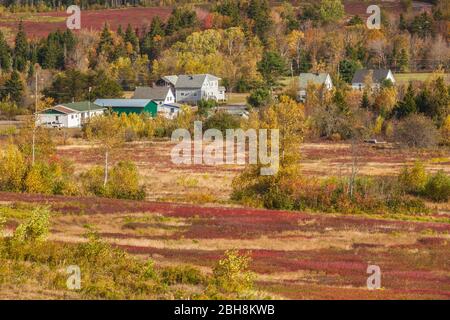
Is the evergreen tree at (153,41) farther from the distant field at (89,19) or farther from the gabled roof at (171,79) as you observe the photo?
the gabled roof at (171,79)

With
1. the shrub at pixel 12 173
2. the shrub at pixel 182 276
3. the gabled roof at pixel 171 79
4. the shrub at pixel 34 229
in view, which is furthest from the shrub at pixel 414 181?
the gabled roof at pixel 171 79

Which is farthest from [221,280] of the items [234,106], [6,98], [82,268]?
[6,98]

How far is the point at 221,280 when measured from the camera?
1862 cm

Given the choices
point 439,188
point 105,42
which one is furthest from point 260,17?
point 439,188

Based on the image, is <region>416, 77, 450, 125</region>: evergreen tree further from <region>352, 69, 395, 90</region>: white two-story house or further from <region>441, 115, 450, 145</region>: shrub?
<region>352, 69, 395, 90</region>: white two-story house

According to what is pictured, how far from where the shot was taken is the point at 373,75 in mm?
94312

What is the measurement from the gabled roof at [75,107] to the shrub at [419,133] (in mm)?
33624

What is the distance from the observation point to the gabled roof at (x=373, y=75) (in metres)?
93.1

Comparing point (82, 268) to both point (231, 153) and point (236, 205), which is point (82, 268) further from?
point (231, 153)

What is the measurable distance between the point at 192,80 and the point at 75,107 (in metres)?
19.7

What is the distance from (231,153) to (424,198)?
2386 cm

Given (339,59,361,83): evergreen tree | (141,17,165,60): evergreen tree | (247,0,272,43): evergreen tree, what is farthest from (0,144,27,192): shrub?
(247,0,272,43): evergreen tree

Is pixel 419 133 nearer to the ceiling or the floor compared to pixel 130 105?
nearer to the floor

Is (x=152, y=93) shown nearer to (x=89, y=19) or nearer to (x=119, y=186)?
(x=119, y=186)
